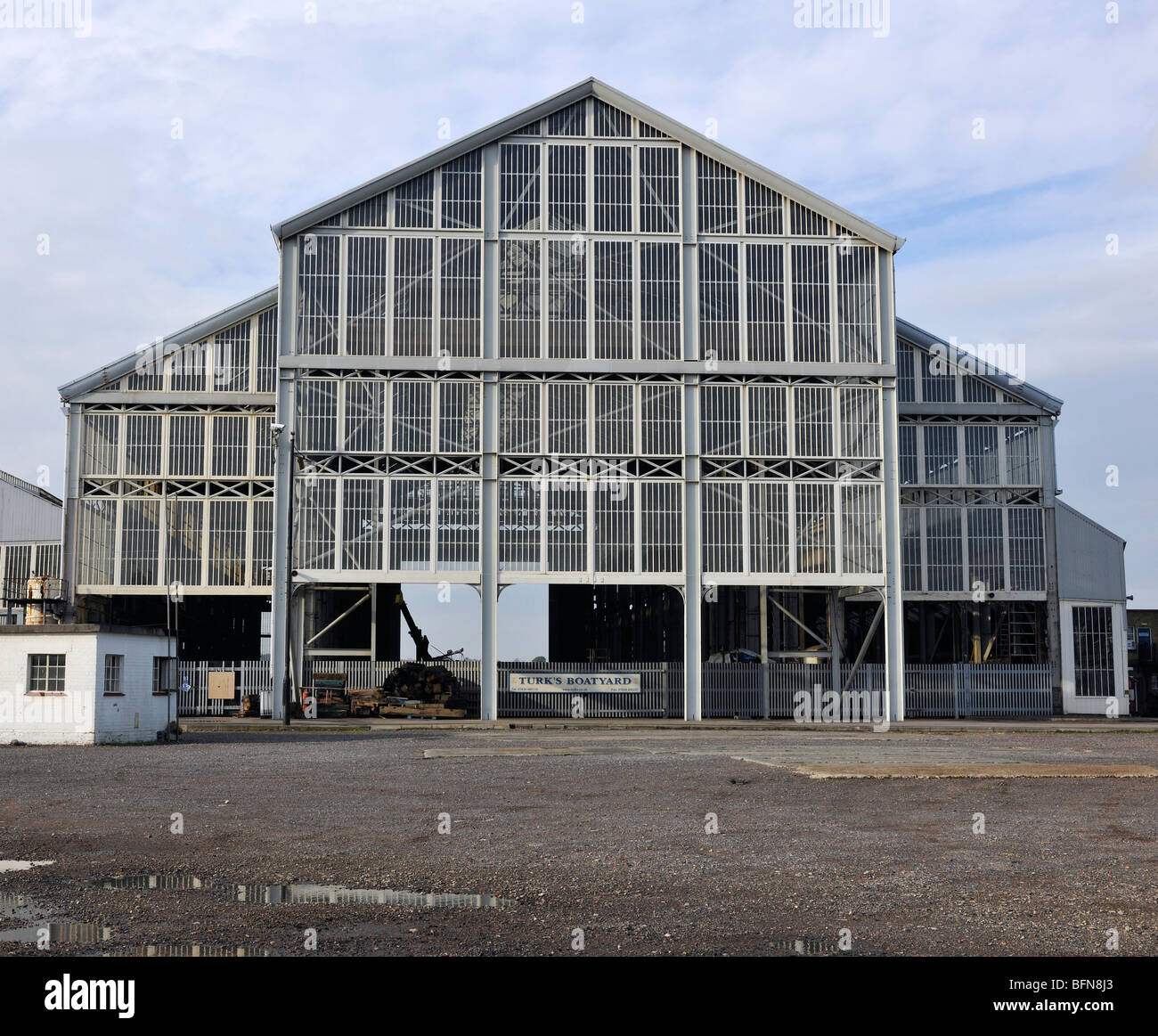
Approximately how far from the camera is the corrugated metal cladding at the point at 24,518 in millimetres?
44438

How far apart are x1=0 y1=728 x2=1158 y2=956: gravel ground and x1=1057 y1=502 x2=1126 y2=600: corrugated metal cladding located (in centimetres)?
2619

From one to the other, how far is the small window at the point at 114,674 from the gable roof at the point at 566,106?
57.7 ft

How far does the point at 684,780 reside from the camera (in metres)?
18.7

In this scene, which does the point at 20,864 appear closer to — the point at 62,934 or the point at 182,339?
the point at 62,934

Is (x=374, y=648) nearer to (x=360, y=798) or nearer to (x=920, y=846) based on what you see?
(x=360, y=798)

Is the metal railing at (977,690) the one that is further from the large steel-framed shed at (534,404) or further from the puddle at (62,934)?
the puddle at (62,934)

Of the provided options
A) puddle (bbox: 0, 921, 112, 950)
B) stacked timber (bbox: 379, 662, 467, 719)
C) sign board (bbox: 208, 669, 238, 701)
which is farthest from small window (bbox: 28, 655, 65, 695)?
puddle (bbox: 0, 921, 112, 950)

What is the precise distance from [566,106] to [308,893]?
116 feet

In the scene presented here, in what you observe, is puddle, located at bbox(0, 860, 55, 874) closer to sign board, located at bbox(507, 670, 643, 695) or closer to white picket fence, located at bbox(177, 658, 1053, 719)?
white picket fence, located at bbox(177, 658, 1053, 719)

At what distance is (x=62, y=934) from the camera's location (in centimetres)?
771

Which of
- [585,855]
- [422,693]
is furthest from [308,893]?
[422,693]
